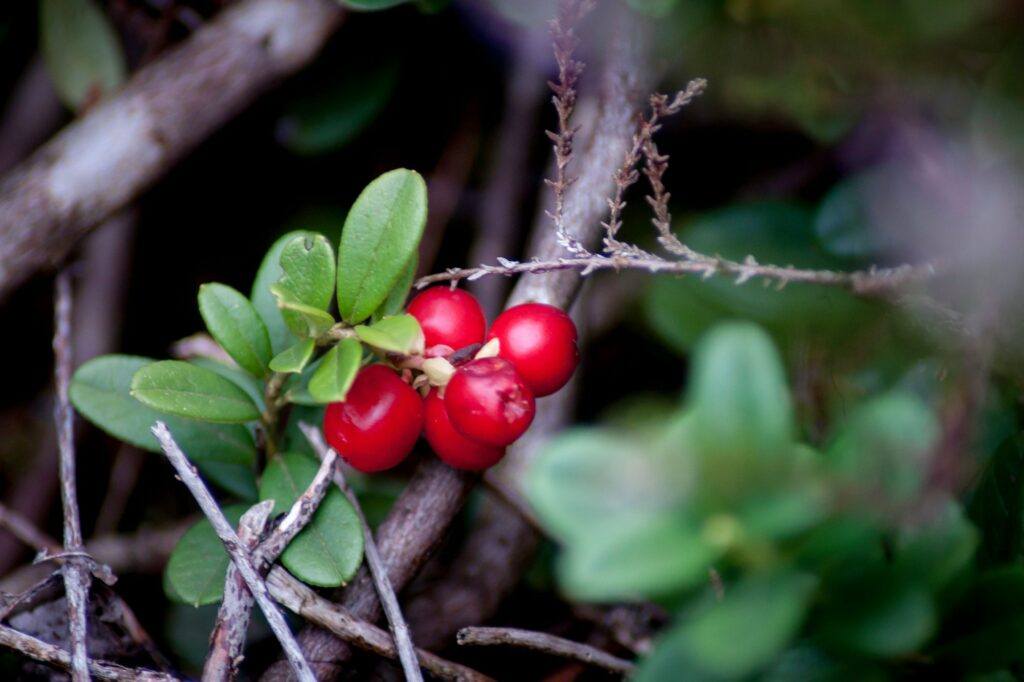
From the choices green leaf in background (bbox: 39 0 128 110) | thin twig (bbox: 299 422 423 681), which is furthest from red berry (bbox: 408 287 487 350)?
green leaf in background (bbox: 39 0 128 110)

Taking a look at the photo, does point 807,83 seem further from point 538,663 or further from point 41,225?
point 41,225

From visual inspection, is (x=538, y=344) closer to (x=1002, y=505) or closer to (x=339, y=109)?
(x=1002, y=505)

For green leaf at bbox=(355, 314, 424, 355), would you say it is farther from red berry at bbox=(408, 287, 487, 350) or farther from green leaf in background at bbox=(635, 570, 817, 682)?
green leaf in background at bbox=(635, 570, 817, 682)

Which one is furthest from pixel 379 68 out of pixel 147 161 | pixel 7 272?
pixel 7 272

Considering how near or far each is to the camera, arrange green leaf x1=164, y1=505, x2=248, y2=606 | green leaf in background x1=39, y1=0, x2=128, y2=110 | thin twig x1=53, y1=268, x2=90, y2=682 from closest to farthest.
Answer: thin twig x1=53, y1=268, x2=90, y2=682 < green leaf x1=164, y1=505, x2=248, y2=606 < green leaf in background x1=39, y1=0, x2=128, y2=110

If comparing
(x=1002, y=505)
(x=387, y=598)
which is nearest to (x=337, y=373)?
(x=387, y=598)

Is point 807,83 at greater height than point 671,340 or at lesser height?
greater
